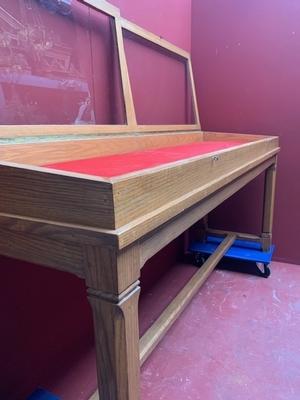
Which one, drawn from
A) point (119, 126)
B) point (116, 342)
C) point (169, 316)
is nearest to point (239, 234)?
point (169, 316)

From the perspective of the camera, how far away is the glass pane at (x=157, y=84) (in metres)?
1.63

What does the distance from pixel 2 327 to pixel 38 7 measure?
1.05 meters

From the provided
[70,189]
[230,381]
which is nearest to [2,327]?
[70,189]

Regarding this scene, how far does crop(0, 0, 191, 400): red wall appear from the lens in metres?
1.04

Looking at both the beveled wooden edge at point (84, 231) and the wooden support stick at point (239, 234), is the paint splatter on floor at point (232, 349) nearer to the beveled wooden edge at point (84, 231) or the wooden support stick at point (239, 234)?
the wooden support stick at point (239, 234)

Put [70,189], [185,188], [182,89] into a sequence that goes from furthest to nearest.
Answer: [182,89] < [185,188] < [70,189]

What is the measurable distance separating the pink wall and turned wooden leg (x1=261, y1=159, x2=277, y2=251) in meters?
0.15

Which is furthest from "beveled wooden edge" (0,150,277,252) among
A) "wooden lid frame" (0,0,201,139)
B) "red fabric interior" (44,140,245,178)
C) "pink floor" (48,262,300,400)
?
"pink floor" (48,262,300,400)

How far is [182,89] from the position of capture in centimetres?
222

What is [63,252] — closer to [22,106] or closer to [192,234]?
[22,106]

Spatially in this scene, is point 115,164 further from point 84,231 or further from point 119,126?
point 119,126

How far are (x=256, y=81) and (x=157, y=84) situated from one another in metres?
0.77

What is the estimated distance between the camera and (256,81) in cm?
218

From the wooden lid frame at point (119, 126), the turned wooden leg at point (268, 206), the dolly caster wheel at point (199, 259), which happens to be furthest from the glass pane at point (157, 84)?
the dolly caster wheel at point (199, 259)
